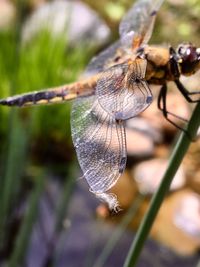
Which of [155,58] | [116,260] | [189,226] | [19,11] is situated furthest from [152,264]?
[155,58]

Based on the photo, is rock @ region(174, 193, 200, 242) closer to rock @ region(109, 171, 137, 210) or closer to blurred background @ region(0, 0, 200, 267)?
blurred background @ region(0, 0, 200, 267)

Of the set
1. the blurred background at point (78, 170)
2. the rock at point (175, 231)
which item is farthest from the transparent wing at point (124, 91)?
the rock at point (175, 231)

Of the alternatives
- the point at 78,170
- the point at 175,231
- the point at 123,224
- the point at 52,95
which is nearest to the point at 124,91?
the point at 52,95

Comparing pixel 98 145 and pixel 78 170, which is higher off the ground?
pixel 98 145

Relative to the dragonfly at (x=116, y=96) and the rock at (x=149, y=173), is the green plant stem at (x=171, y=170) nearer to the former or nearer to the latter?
the dragonfly at (x=116, y=96)

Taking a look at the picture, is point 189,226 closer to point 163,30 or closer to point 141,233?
point 163,30

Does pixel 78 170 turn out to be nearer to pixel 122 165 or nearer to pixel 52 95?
pixel 52 95

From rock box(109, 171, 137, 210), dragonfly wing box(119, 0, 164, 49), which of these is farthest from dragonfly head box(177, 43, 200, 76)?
rock box(109, 171, 137, 210)
